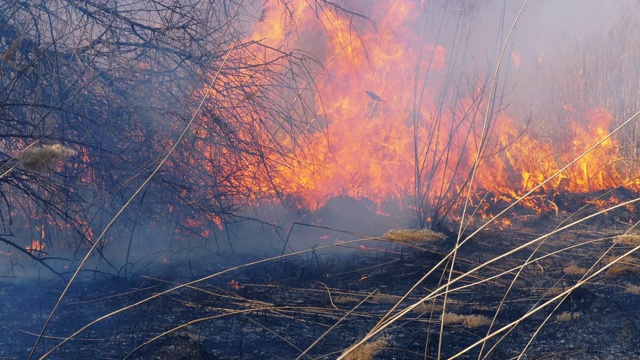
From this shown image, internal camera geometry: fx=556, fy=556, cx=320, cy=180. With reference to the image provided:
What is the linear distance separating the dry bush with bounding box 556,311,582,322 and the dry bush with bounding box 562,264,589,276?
0.90 meters

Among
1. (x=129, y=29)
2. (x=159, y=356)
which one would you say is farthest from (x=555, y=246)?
(x=129, y=29)

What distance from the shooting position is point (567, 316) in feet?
13.9

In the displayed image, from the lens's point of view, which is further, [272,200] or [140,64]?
[272,200]

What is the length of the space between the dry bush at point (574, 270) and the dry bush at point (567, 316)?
0.90 metres

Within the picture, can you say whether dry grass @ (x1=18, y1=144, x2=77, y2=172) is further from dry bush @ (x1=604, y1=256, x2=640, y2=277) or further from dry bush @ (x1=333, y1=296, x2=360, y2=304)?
dry bush @ (x1=604, y1=256, x2=640, y2=277)

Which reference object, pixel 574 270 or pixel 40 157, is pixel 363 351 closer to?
pixel 40 157

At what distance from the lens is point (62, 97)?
4504 millimetres

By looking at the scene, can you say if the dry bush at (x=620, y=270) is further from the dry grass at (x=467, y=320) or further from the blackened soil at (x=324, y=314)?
the dry grass at (x=467, y=320)

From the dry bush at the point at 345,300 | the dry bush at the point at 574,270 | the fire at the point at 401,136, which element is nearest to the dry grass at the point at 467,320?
the dry bush at the point at 345,300

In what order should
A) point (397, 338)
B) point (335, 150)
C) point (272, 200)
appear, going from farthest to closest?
point (335, 150) < point (272, 200) < point (397, 338)

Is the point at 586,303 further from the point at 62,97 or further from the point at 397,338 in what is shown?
the point at 62,97


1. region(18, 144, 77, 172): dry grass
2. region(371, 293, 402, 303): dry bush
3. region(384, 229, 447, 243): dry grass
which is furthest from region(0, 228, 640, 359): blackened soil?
region(18, 144, 77, 172): dry grass

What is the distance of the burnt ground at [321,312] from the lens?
374 cm

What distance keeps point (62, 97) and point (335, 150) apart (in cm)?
444
